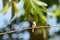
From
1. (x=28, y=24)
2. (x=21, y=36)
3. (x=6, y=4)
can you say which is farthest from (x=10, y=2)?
(x=21, y=36)

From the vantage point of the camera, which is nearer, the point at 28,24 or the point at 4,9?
the point at 4,9

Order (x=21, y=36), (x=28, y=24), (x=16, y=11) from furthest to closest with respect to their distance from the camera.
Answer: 1. (x=21, y=36)
2. (x=28, y=24)
3. (x=16, y=11)

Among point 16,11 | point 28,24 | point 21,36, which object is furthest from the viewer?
point 21,36

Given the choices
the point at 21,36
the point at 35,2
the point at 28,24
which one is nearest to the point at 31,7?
the point at 35,2

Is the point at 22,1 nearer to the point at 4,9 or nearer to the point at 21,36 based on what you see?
the point at 4,9

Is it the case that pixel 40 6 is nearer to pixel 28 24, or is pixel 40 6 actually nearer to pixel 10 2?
pixel 10 2

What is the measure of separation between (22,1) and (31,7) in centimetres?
4

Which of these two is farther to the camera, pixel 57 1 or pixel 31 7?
pixel 57 1

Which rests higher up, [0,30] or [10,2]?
[10,2]

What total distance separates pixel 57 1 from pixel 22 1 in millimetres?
570

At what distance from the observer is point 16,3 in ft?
2.06

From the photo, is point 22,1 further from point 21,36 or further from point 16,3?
point 21,36

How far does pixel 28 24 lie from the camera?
1.13 metres

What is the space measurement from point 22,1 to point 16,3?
25 millimetres
